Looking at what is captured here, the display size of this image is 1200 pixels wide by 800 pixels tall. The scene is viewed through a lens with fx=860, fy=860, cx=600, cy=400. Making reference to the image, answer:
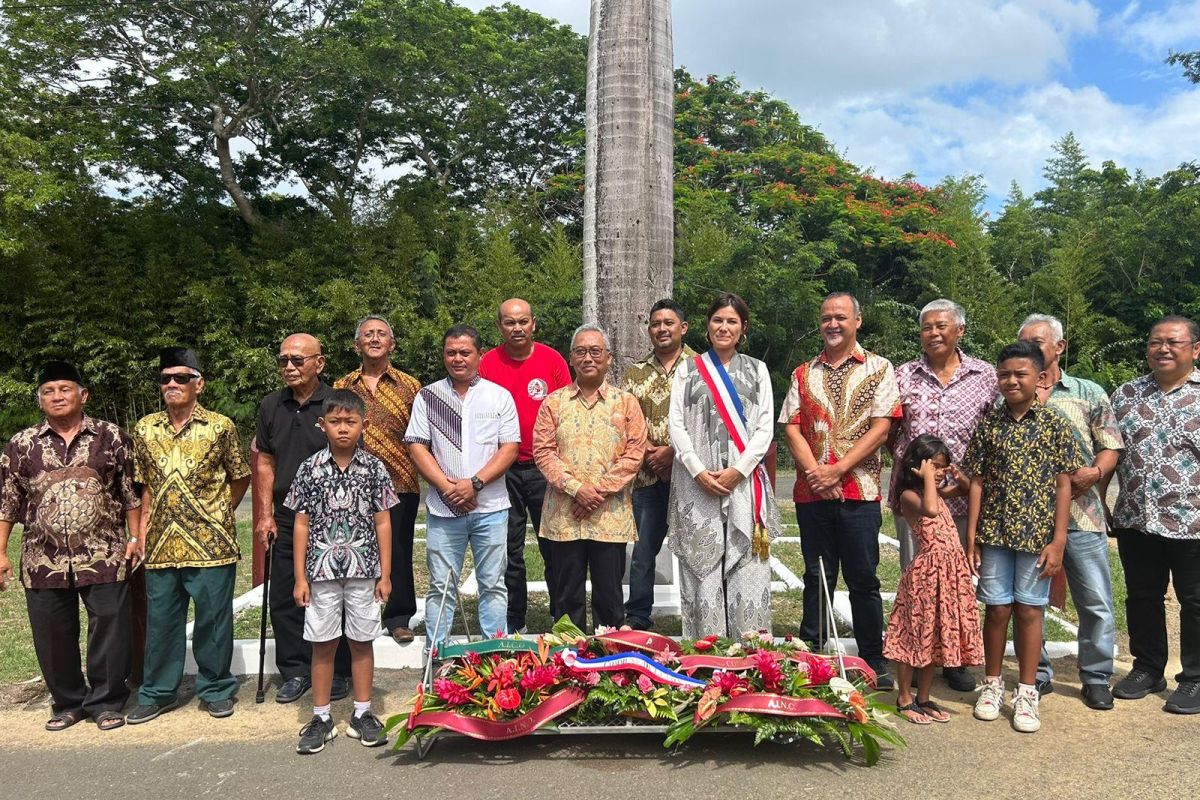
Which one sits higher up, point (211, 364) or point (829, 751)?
point (211, 364)

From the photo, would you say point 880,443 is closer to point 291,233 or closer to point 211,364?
point 211,364

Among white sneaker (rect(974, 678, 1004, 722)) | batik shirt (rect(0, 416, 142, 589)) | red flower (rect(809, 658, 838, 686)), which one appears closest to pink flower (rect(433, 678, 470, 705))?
red flower (rect(809, 658, 838, 686))

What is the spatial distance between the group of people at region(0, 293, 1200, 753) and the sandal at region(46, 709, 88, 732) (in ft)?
0.06

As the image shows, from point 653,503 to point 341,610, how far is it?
68.3 inches

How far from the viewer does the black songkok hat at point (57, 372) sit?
13.2 ft

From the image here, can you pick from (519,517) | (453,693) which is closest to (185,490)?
(453,693)

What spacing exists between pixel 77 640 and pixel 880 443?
406 cm

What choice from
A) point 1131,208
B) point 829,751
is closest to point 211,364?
point 829,751

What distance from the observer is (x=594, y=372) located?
4.39 metres

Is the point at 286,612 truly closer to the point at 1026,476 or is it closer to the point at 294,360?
the point at 294,360

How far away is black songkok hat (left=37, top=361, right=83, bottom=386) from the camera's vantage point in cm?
402

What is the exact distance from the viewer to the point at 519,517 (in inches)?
196

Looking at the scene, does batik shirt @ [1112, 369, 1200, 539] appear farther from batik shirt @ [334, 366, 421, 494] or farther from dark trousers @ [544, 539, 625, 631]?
batik shirt @ [334, 366, 421, 494]

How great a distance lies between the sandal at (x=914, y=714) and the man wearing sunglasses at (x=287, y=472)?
274 cm
